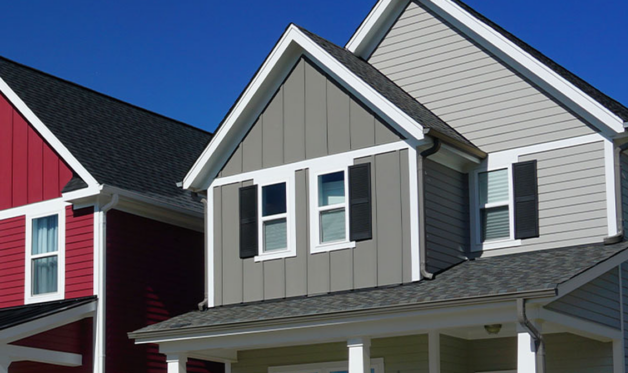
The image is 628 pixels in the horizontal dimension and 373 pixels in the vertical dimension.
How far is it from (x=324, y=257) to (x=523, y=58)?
190 inches

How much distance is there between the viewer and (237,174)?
18.6m

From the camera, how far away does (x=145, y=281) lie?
66.6 ft

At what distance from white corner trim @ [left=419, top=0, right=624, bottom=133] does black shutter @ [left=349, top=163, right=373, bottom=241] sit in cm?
323

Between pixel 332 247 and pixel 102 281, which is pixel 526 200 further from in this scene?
pixel 102 281

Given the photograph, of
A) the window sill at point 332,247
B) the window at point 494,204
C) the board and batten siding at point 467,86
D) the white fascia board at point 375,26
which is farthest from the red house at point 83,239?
the window at point 494,204

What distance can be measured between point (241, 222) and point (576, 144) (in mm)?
5976

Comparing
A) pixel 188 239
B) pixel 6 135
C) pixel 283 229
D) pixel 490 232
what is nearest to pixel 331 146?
pixel 283 229

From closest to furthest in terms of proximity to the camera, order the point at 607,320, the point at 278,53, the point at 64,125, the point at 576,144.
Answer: the point at 607,320
the point at 576,144
the point at 278,53
the point at 64,125

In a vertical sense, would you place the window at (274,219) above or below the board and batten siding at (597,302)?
above

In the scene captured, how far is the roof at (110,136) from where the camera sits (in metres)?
20.5

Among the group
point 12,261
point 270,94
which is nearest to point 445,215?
point 270,94

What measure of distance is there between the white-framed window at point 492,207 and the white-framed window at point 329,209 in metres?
2.29

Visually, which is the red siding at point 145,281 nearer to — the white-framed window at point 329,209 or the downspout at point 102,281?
the downspout at point 102,281

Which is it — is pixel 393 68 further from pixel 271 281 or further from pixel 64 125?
pixel 64 125
